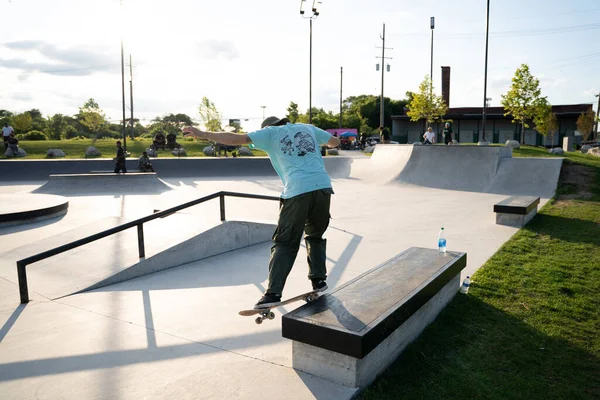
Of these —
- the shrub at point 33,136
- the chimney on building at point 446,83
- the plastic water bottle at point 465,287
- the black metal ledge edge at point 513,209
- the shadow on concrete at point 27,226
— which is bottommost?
the shadow on concrete at point 27,226

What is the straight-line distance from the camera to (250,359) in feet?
10.4

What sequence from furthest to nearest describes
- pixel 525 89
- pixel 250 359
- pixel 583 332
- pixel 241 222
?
1. pixel 525 89
2. pixel 241 222
3. pixel 583 332
4. pixel 250 359

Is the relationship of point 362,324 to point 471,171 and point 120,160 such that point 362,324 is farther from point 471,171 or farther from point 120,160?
point 120,160

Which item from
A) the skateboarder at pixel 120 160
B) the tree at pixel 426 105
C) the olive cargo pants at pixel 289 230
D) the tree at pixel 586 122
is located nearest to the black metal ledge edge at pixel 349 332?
the olive cargo pants at pixel 289 230

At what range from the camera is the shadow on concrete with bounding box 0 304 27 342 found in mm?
3699

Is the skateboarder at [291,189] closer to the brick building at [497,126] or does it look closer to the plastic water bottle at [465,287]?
the plastic water bottle at [465,287]

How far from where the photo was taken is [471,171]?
15.6 m

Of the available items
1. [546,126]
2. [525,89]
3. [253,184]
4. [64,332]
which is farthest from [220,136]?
[546,126]

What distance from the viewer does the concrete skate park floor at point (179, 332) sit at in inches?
110

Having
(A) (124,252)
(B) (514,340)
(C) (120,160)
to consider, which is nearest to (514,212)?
(B) (514,340)

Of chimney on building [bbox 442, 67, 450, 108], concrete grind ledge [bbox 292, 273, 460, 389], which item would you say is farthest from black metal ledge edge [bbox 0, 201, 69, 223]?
chimney on building [bbox 442, 67, 450, 108]

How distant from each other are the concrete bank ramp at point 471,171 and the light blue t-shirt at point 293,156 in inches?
466

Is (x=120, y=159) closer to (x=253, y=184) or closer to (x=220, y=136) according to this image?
(x=253, y=184)

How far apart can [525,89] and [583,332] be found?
32780 mm
